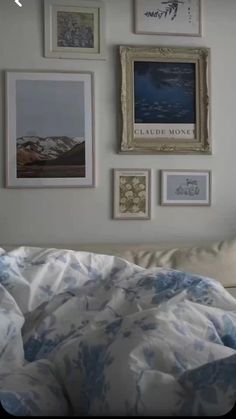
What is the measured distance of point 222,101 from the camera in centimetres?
241

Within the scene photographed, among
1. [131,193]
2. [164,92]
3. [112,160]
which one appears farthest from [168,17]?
[131,193]

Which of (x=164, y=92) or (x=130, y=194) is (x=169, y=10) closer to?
(x=164, y=92)

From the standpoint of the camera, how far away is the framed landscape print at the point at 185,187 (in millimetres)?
2355

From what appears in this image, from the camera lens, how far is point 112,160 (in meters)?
2.31

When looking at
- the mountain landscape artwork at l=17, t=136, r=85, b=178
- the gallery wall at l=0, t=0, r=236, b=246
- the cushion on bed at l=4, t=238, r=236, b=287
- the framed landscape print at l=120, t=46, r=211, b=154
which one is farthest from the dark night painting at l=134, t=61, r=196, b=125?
the cushion on bed at l=4, t=238, r=236, b=287

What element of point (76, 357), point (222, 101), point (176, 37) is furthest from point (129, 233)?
point (76, 357)

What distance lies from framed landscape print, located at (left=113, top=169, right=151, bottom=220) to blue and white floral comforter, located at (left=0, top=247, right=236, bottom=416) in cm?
101

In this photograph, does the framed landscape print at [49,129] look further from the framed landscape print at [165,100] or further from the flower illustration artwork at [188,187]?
the flower illustration artwork at [188,187]

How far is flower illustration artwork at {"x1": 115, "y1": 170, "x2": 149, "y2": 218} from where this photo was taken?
7.59 ft

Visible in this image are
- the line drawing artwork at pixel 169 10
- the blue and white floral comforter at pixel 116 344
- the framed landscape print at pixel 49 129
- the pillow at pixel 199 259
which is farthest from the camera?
the line drawing artwork at pixel 169 10

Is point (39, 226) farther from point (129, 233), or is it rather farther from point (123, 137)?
point (123, 137)

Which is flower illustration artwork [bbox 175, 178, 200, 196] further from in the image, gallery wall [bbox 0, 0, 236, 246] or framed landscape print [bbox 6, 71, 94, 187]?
framed landscape print [bbox 6, 71, 94, 187]

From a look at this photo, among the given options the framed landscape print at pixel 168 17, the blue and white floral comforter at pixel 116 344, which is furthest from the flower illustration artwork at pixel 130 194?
the blue and white floral comforter at pixel 116 344

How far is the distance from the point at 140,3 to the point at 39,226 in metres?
1.17
